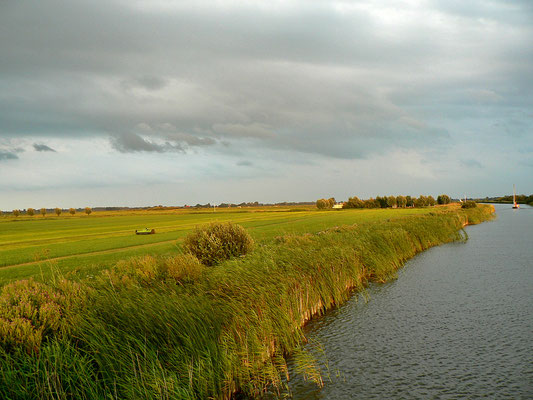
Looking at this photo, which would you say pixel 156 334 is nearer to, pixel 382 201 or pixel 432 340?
pixel 432 340

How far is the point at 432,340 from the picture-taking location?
409 inches

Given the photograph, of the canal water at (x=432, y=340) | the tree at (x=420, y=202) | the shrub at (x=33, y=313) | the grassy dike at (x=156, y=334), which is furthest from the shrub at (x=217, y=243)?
A: the tree at (x=420, y=202)

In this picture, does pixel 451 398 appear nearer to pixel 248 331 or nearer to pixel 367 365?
pixel 367 365

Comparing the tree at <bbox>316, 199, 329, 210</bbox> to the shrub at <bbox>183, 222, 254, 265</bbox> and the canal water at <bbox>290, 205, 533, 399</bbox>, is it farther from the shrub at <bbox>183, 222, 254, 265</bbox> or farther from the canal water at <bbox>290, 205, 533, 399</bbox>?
the shrub at <bbox>183, 222, 254, 265</bbox>

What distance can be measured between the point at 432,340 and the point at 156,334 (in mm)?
7492

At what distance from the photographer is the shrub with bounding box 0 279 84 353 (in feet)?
20.5

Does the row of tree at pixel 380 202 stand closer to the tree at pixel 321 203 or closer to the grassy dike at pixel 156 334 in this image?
the tree at pixel 321 203

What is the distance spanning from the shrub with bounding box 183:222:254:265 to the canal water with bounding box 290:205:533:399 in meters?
4.97

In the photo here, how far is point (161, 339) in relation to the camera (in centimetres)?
698

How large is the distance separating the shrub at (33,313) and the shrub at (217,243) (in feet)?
24.2

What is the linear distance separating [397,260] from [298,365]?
14.7m

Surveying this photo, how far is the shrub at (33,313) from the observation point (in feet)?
20.5

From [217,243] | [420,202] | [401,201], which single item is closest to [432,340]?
[217,243]

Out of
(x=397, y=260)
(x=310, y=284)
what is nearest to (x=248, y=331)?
(x=310, y=284)
